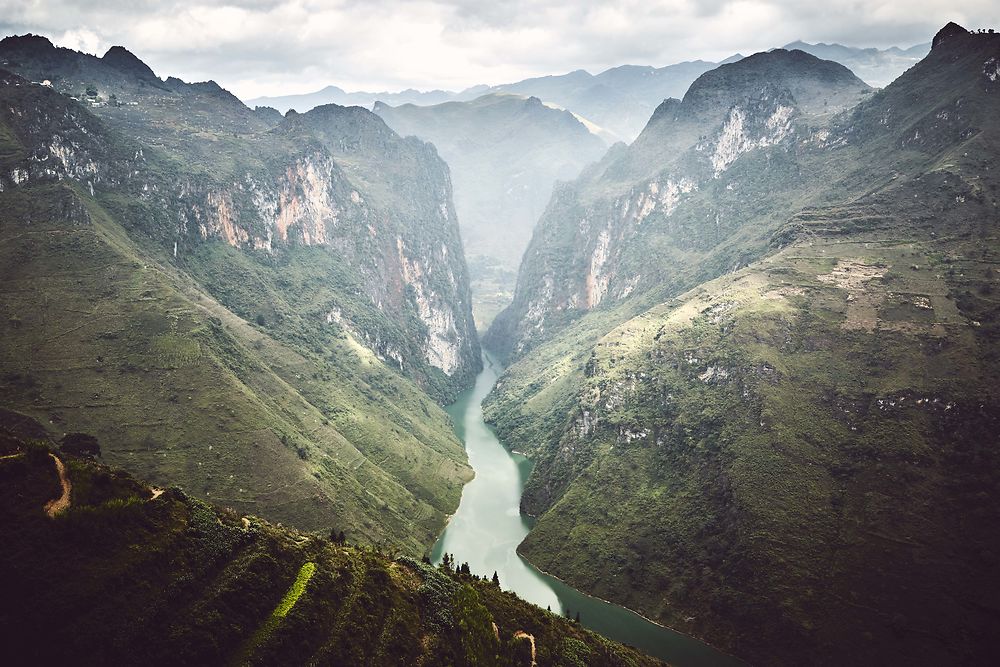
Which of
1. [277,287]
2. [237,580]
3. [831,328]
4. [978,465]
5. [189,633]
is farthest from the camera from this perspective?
[277,287]

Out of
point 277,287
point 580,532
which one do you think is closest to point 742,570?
point 580,532

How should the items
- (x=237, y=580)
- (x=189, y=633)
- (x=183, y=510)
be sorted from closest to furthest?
(x=189, y=633) → (x=237, y=580) → (x=183, y=510)

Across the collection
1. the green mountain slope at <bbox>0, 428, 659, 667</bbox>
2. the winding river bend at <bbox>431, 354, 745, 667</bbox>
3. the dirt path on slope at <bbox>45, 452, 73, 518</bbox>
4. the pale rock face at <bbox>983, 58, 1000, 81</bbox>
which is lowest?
the winding river bend at <bbox>431, 354, 745, 667</bbox>

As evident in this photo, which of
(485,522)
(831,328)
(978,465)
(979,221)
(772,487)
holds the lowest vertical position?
(485,522)

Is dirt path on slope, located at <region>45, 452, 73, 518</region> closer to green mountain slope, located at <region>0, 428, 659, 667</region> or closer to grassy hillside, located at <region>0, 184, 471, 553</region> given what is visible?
green mountain slope, located at <region>0, 428, 659, 667</region>

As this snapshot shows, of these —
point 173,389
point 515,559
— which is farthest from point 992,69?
point 173,389

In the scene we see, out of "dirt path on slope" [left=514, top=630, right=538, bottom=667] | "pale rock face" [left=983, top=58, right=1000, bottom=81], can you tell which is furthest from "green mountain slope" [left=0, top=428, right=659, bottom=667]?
"pale rock face" [left=983, top=58, right=1000, bottom=81]

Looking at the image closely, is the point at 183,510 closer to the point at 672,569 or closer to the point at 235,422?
the point at 235,422

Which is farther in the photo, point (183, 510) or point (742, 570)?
point (742, 570)
